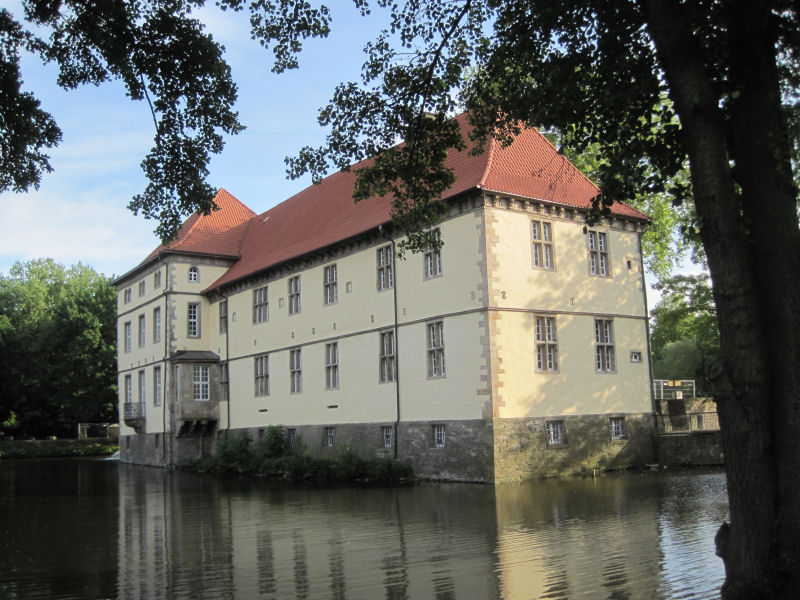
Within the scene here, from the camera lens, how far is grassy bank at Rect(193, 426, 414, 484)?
23.3 meters

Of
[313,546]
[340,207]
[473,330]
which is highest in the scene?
[340,207]

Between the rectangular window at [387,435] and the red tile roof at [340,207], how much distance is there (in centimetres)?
643

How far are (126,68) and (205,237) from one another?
94.8 ft

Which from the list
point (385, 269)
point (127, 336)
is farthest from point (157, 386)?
point (385, 269)

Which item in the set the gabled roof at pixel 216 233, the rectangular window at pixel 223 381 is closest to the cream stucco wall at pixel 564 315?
the gabled roof at pixel 216 233

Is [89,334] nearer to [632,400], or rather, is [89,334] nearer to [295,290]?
[295,290]

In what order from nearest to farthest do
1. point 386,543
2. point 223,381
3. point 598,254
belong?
1. point 386,543
2. point 598,254
3. point 223,381

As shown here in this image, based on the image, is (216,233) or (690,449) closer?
(690,449)

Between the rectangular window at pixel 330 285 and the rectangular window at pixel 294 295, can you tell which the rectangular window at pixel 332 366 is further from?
the rectangular window at pixel 294 295

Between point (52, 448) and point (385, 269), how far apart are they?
40.9 meters

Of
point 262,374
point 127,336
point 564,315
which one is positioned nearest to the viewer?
point 564,315

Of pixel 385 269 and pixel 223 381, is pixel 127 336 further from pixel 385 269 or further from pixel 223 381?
pixel 385 269

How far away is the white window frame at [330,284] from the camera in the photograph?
28.5 meters

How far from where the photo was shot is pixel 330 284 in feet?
94.7
